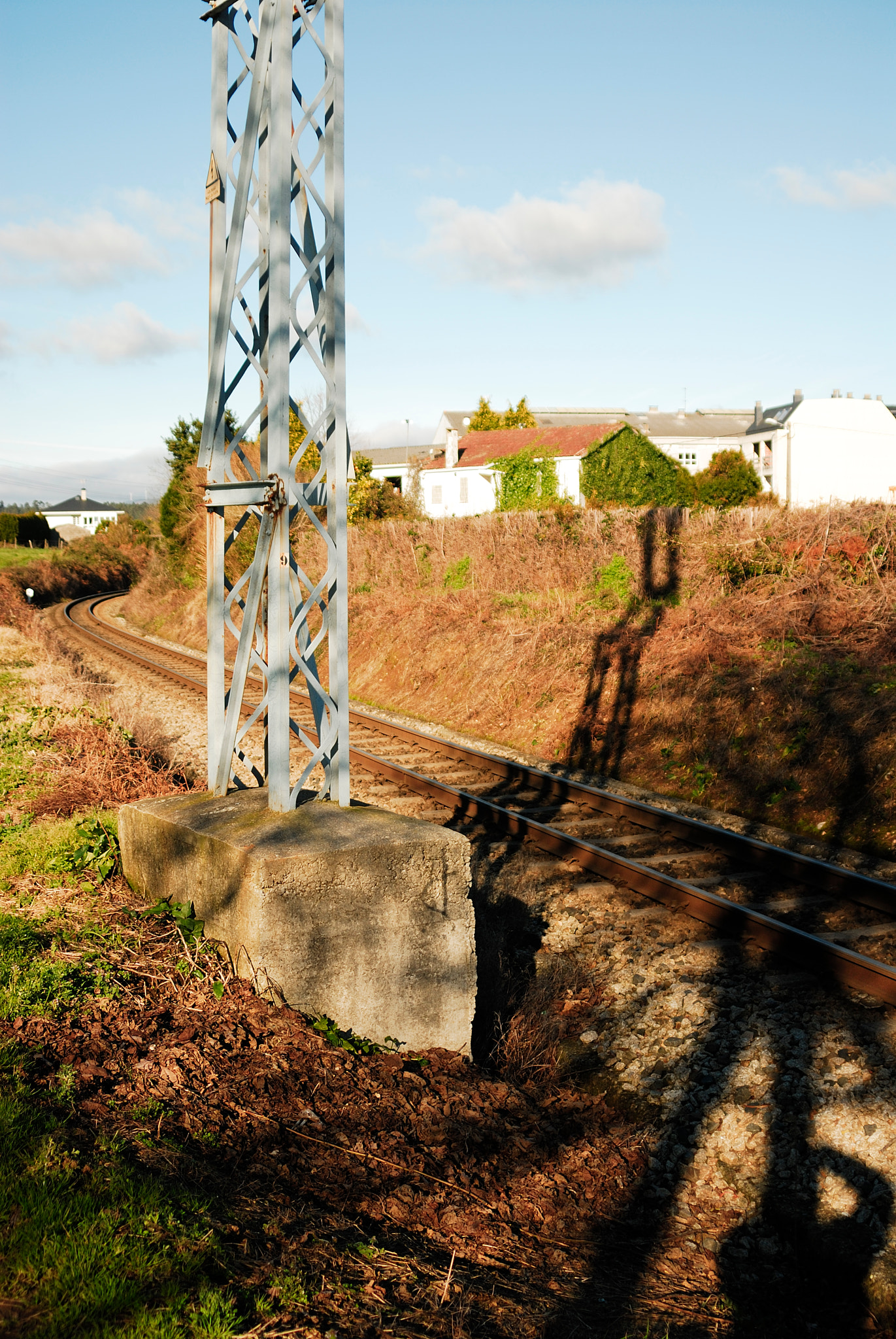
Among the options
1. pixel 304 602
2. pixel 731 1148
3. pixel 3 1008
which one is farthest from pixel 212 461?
pixel 731 1148

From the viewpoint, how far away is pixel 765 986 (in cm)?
555

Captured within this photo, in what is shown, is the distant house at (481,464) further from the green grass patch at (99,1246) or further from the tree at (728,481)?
the green grass patch at (99,1246)

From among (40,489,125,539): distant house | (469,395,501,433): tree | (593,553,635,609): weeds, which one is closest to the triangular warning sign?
(593,553,635,609): weeds

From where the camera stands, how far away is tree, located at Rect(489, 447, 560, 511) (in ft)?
131

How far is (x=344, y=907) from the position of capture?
4398mm

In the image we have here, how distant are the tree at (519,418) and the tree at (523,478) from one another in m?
29.4

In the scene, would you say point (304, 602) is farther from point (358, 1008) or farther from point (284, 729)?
point (358, 1008)

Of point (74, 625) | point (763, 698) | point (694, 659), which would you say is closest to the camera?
point (763, 698)

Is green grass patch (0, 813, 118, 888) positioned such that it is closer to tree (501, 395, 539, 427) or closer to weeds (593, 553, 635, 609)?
weeds (593, 553, 635, 609)

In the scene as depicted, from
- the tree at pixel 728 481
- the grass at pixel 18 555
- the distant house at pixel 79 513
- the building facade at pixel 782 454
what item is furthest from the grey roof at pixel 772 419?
the distant house at pixel 79 513

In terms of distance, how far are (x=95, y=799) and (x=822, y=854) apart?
5942mm

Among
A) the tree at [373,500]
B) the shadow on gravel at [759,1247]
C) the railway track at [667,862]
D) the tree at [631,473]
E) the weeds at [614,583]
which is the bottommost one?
the shadow on gravel at [759,1247]

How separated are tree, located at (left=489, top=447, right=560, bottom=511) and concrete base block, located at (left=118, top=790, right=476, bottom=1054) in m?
35.6

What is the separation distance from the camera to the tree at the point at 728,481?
4497cm
